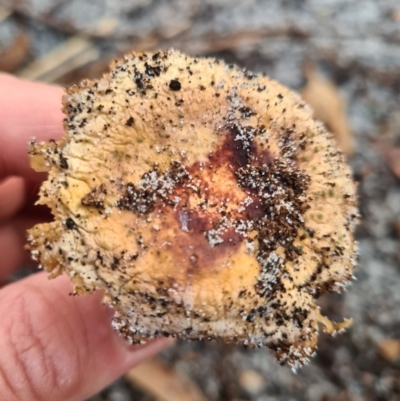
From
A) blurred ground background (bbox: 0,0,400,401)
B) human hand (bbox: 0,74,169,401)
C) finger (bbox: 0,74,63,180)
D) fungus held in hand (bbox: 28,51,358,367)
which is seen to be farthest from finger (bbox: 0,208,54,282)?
fungus held in hand (bbox: 28,51,358,367)

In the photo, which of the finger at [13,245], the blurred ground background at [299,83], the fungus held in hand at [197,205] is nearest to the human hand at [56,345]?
the fungus held in hand at [197,205]

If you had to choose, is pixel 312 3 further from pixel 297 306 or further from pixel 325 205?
pixel 297 306

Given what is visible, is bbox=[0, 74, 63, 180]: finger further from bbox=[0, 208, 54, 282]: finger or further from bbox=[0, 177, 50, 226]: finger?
bbox=[0, 208, 54, 282]: finger

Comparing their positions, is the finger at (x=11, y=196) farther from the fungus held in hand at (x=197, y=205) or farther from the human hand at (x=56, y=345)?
the fungus held in hand at (x=197, y=205)

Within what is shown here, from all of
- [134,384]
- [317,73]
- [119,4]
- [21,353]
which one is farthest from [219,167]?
[119,4]

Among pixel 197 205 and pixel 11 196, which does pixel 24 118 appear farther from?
pixel 197 205

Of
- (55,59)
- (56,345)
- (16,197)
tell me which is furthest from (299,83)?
(56,345)

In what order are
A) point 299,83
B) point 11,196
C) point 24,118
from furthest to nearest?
point 299,83
point 11,196
point 24,118
